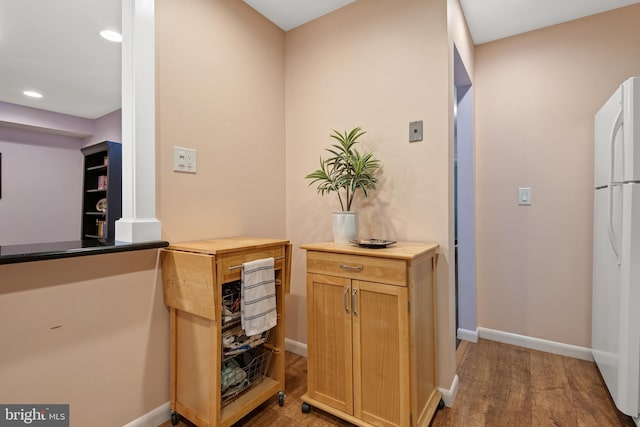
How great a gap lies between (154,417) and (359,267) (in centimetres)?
130

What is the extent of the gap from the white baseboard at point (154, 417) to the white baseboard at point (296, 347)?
92 centimetres

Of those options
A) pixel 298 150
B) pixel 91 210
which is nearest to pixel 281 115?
pixel 298 150

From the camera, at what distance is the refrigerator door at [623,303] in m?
1.49

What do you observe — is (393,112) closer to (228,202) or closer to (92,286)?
(228,202)

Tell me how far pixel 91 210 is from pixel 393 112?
14.8ft

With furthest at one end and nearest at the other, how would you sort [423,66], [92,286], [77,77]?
[77,77]
[423,66]
[92,286]

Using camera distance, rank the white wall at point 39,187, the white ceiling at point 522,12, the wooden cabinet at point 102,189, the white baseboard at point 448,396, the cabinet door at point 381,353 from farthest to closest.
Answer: the white wall at point 39,187 → the wooden cabinet at point 102,189 → the white ceiling at point 522,12 → the white baseboard at point 448,396 → the cabinet door at point 381,353

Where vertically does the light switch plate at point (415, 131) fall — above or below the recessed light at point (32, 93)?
below

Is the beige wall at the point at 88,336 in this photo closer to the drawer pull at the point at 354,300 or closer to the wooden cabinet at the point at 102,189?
the drawer pull at the point at 354,300

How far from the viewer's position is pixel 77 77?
3396 millimetres

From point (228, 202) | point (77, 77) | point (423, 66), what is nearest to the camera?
point (423, 66)

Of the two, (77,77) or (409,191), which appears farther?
(77,77)

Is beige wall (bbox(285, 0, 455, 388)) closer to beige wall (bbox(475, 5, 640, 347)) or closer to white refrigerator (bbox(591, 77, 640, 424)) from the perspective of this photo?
white refrigerator (bbox(591, 77, 640, 424))

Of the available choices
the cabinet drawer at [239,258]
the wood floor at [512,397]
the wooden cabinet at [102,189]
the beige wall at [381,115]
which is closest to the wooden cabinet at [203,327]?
the cabinet drawer at [239,258]
